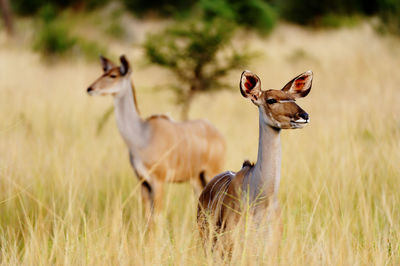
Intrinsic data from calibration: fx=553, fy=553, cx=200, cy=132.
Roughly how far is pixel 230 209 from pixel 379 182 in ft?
7.04

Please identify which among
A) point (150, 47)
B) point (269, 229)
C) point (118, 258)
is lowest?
point (118, 258)

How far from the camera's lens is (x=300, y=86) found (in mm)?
3086

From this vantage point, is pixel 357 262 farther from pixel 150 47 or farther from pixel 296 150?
pixel 150 47

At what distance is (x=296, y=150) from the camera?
18.4ft

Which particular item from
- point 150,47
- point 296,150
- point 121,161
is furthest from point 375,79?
point 121,161

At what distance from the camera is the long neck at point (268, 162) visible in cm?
287

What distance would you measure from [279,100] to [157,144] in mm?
2387

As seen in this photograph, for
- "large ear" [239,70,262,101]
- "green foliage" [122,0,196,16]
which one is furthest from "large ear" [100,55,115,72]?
"green foliage" [122,0,196,16]

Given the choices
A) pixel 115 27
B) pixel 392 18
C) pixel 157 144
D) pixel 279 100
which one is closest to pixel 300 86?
pixel 279 100

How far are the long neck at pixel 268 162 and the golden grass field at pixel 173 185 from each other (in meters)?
0.33

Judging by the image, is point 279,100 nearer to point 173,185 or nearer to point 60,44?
point 173,185

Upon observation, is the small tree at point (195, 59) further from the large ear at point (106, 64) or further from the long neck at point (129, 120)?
the long neck at point (129, 120)

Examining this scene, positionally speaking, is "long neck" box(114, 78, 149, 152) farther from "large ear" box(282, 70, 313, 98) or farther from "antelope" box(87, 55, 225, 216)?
"large ear" box(282, 70, 313, 98)

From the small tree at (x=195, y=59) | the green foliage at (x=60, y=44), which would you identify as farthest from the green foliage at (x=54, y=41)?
the small tree at (x=195, y=59)
